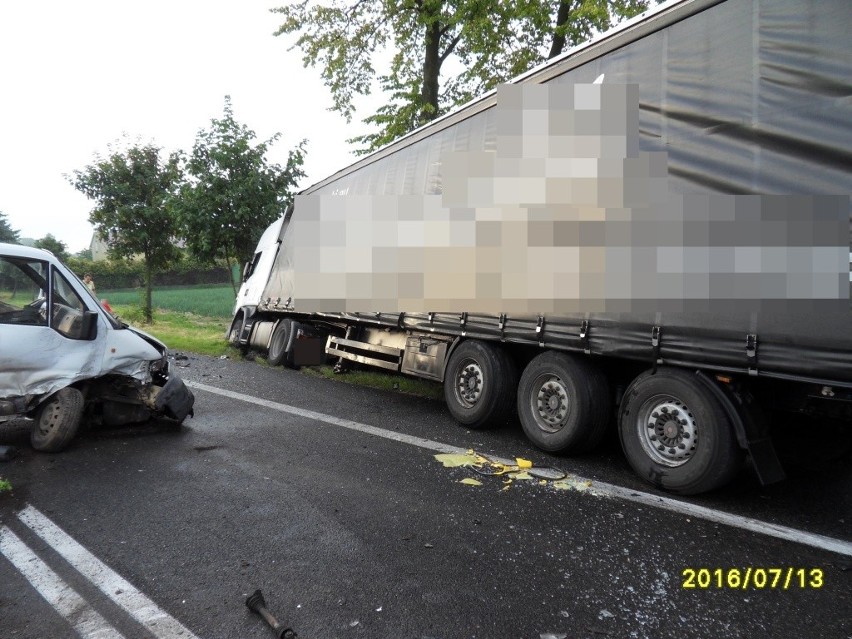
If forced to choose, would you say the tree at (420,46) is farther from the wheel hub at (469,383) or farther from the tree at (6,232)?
the tree at (6,232)

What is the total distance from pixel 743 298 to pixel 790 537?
1.59 meters

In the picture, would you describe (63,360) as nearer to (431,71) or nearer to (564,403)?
(564,403)

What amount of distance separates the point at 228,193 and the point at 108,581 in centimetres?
1351

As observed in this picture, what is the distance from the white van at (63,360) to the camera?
497 centimetres

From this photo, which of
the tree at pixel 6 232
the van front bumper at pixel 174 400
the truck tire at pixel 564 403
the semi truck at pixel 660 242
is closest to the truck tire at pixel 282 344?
the van front bumper at pixel 174 400

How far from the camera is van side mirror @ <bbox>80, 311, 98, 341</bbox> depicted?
→ 207 inches

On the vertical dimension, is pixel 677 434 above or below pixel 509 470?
above

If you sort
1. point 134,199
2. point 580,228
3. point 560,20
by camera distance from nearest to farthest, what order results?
point 580,228 < point 560,20 < point 134,199

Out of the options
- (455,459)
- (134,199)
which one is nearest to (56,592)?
(455,459)

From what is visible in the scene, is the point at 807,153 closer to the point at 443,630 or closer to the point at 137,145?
the point at 443,630

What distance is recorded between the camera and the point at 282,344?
11000mm

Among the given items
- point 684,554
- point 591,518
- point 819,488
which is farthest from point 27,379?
point 819,488

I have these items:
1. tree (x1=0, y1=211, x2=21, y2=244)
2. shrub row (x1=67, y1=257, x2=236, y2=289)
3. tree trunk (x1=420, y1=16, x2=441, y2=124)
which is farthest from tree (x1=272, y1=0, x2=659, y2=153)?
tree (x1=0, y1=211, x2=21, y2=244)

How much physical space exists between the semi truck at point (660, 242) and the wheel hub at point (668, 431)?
1 centimetres
